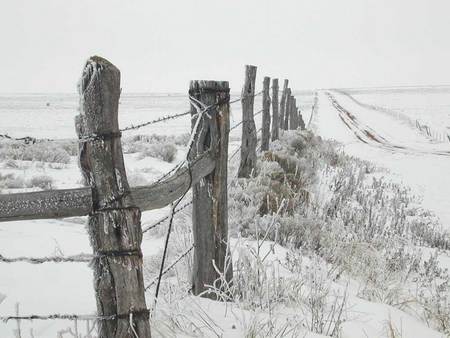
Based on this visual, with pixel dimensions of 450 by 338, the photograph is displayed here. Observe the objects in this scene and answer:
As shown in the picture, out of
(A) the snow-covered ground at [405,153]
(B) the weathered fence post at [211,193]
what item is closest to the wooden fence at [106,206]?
(B) the weathered fence post at [211,193]

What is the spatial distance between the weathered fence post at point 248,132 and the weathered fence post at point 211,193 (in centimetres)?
363

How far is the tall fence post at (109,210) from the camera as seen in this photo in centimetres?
166

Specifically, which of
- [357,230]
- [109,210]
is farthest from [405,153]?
[109,210]

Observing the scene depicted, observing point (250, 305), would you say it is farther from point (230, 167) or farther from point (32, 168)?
point (32, 168)

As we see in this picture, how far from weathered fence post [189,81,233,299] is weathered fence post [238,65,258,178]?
3.63 meters

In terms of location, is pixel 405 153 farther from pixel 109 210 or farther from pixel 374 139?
pixel 109 210

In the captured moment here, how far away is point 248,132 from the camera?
6.73m

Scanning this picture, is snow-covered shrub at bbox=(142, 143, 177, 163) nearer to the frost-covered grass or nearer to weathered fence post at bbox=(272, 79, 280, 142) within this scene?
weathered fence post at bbox=(272, 79, 280, 142)

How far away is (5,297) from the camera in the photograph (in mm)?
3076

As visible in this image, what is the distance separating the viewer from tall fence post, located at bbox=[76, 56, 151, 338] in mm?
1656

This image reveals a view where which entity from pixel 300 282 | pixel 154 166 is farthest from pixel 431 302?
pixel 154 166

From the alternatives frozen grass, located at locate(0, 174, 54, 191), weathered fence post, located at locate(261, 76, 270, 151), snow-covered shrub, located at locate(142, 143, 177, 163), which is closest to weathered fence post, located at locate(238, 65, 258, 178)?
weathered fence post, located at locate(261, 76, 270, 151)

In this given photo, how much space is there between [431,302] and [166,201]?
2.62 metres

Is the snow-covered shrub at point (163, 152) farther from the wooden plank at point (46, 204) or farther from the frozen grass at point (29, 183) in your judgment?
the wooden plank at point (46, 204)
